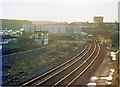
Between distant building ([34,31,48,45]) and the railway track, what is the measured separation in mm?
406

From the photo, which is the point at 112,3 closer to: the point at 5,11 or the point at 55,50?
the point at 55,50

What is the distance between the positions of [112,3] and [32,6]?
43.3 inches

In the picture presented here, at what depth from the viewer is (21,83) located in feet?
13.6

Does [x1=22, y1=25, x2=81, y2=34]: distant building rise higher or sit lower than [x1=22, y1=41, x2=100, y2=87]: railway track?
higher

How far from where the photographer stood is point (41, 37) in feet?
13.6

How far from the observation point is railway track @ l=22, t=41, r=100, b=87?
413cm

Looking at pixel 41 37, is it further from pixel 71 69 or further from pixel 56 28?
pixel 71 69

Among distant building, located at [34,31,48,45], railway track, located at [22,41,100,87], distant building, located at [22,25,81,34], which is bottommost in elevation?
railway track, located at [22,41,100,87]

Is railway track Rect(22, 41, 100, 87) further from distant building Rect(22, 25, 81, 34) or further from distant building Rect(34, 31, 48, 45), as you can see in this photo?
distant building Rect(34, 31, 48, 45)

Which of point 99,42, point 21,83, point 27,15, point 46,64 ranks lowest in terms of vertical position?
point 21,83

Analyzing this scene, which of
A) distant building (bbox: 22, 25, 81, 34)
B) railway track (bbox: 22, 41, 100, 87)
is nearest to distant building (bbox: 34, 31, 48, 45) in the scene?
distant building (bbox: 22, 25, 81, 34)

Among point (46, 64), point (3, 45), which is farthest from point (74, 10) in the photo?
point (3, 45)

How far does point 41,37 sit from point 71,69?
611 millimetres

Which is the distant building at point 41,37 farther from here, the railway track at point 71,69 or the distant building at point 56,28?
the railway track at point 71,69
